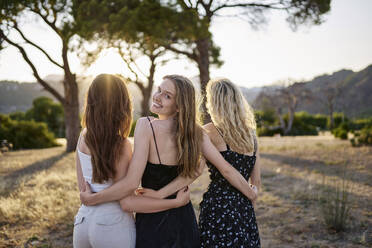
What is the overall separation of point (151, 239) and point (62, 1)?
10.4 m

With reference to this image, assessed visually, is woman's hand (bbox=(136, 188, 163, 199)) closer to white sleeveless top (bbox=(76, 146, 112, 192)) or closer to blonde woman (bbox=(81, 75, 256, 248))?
blonde woman (bbox=(81, 75, 256, 248))

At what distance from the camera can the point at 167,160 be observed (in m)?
1.66

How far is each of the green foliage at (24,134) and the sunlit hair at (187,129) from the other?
1412 centimetres

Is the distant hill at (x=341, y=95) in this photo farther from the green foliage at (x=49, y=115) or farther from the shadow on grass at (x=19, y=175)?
the shadow on grass at (x=19, y=175)

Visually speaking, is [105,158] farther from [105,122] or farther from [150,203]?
[150,203]

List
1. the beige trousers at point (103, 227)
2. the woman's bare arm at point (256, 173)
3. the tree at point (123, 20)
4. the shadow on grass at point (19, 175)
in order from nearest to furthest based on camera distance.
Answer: the beige trousers at point (103, 227) → the woman's bare arm at point (256, 173) → the shadow on grass at point (19, 175) → the tree at point (123, 20)

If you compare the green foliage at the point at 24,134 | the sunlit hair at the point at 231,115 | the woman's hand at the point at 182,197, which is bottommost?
the green foliage at the point at 24,134

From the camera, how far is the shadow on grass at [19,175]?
5.41 m

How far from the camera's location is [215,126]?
1971mm

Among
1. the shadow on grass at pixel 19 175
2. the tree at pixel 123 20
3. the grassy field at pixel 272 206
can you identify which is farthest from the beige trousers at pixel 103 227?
the tree at pixel 123 20

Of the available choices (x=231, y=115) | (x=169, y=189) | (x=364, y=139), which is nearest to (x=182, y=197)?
(x=169, y=189)

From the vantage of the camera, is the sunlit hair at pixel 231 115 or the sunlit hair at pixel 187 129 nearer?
the sunlit hair at pixel 187 129

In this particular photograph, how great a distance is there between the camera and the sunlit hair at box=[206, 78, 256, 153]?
1.88 meters

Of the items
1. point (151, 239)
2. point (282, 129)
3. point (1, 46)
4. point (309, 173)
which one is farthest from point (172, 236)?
point (282, 129)
